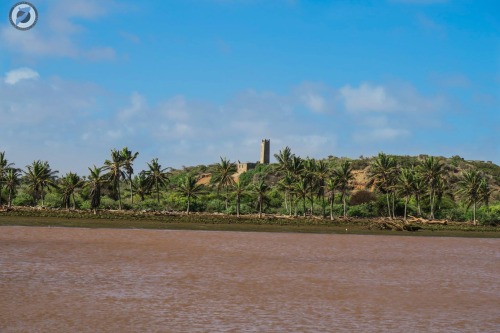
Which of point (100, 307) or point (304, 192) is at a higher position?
point (304, 192)

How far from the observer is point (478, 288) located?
2809 centimetres

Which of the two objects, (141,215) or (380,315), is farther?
(141,215)

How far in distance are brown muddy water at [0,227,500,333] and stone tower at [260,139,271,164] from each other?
126754 mm

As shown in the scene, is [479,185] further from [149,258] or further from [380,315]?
[380,315]

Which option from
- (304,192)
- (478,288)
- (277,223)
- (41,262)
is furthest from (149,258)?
(304,192)

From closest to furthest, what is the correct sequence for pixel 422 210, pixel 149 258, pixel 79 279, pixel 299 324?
pixel 299 324, pixel 79 279, pixel 149 258, pixel 422 210

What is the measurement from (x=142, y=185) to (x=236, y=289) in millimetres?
88357

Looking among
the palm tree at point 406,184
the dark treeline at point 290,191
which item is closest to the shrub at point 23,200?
the dark treeline at point 290,191

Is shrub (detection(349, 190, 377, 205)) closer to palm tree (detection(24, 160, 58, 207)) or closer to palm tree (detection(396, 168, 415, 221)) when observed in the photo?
palm tree (detection(396, 168, 415, 221))

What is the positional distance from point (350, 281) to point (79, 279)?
12.2 m

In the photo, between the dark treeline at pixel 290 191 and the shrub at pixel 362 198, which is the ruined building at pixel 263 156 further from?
the shrub at pixel 362 198

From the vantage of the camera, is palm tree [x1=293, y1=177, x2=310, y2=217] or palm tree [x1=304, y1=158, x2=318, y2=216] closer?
palm tree [x1=293, y1=177, x2=310, y2=217]

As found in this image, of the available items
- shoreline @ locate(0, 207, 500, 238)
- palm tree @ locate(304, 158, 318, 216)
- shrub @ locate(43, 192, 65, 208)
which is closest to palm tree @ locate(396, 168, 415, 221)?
shoreline @ locate(0, 207, 500, 238)

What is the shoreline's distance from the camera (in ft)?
232
